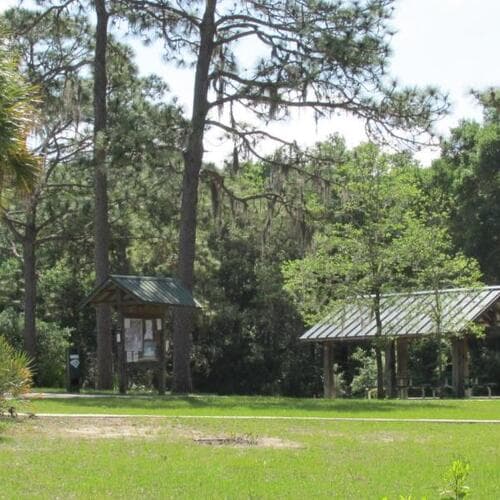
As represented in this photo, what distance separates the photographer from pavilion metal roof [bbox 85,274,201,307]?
23.9 m

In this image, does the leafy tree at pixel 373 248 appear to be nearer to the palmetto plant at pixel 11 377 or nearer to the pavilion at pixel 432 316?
the pavilion at pixel 432 316

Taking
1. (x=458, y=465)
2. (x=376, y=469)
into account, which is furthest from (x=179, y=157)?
(x=458, y=465)

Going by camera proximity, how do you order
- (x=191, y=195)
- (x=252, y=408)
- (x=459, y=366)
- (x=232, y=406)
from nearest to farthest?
1. (x=252, y=408)
2. (x=232, y=406)
3. (x=191, y=195)
4. (x=459, y=366)

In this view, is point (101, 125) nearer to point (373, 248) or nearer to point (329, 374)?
point (373, 248)

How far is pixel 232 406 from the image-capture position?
68.9 feet

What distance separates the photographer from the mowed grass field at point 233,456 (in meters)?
10.1

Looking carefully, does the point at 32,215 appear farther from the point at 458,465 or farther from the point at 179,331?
the point at 458,465

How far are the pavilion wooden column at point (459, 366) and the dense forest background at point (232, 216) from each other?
0.75 meters

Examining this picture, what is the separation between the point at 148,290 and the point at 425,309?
960cm

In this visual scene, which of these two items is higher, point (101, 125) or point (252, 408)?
point (101, 125)

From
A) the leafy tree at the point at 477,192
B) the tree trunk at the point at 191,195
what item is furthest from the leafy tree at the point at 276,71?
the leafy tree at the point at 477,192

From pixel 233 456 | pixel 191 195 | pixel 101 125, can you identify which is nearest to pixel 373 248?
pixel 191 195

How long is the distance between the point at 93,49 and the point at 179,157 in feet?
31.0

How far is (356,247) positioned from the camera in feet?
93.9
